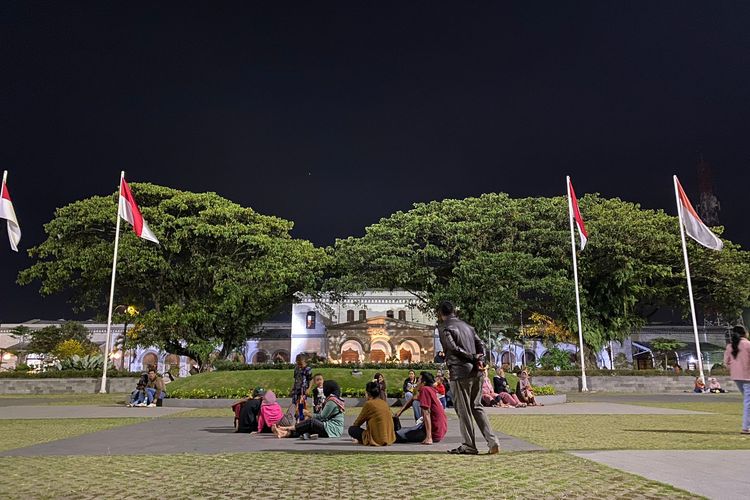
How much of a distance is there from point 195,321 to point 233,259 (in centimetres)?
448

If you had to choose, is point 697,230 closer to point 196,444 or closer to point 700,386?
point 700,386

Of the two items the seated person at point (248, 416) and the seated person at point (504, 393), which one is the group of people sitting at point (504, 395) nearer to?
the seated person at point (504, 393)

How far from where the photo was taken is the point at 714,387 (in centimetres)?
2948

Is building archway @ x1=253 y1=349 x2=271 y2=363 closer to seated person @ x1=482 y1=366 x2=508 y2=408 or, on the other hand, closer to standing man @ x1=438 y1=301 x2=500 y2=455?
seated person @ x1=482 y1=366 x2=508 y2=408

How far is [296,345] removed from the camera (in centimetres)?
6338

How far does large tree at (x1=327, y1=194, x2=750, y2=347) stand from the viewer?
32.1 metres

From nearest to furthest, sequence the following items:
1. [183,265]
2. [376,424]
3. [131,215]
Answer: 1. [376,424]
2. [131,215]
3. [183,265]

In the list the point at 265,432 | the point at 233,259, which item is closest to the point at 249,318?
the point at 233,259

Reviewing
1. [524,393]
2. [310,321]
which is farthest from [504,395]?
[310,321]

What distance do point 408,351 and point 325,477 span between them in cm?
5313

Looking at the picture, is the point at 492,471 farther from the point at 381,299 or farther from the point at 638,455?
the point at 381,299

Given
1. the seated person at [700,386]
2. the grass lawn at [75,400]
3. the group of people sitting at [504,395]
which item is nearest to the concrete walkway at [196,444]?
the group of people sitting at [504,395]

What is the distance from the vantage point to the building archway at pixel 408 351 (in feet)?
190

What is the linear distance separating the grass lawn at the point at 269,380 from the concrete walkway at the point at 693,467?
14677mm
